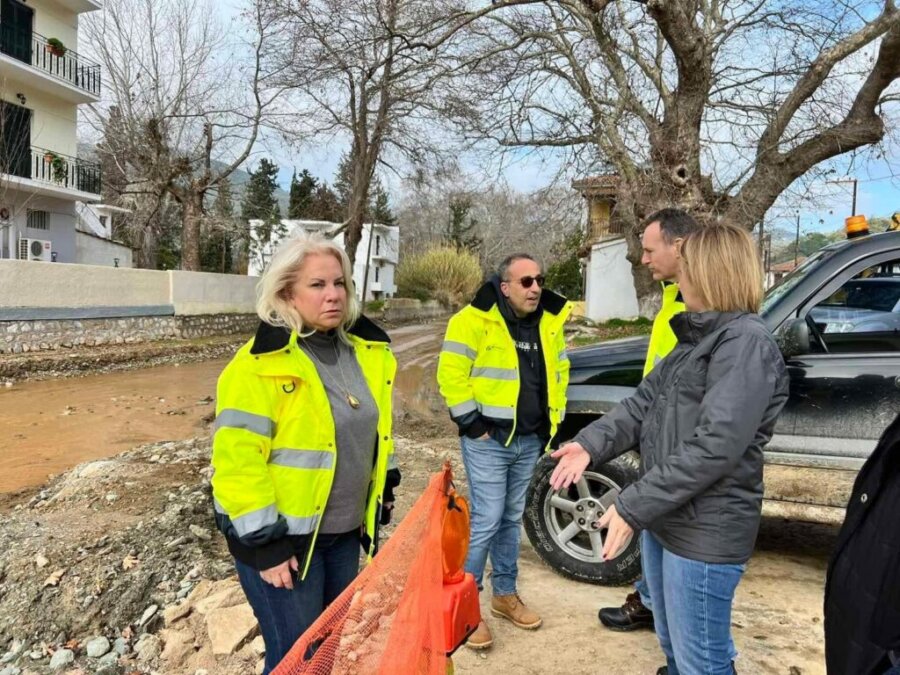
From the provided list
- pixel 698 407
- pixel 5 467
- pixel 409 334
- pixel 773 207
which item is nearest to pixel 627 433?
pixel 698 407

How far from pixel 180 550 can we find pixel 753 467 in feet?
11.7

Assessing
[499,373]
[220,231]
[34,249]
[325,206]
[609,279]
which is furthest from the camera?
[325,206]

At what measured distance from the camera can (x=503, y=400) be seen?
3232mm

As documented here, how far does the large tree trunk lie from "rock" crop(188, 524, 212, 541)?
23.4 m

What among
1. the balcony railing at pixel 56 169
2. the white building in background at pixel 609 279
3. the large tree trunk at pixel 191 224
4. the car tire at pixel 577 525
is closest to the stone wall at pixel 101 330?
the large tree trunk at pixel 191 224

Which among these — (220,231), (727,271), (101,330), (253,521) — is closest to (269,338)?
(253,521)

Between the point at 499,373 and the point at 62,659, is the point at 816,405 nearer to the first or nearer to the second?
the point at 499,373

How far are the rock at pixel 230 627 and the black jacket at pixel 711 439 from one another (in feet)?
6.90

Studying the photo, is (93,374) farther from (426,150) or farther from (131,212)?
(131,212)

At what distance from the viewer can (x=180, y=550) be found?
13.7ft

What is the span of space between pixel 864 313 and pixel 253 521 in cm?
362

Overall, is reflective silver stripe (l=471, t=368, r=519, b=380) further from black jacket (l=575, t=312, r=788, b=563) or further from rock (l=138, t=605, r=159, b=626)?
rock (l=138, t=605, r=159, b=626)

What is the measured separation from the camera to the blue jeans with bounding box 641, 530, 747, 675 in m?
2.00

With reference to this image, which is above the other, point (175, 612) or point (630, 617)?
point (630, 617)
